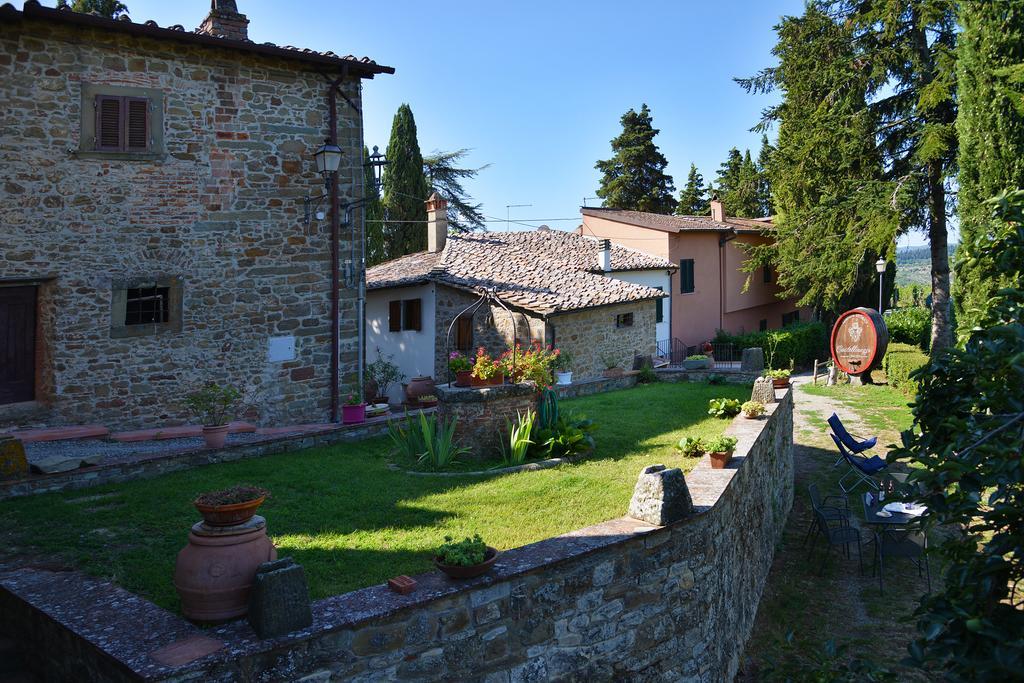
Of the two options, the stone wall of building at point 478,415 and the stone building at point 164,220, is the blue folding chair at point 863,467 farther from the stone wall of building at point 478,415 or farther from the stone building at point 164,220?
the stone building at point 164,220

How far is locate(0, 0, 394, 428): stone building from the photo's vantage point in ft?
32.2

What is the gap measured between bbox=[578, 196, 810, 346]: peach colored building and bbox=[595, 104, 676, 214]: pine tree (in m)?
8.87

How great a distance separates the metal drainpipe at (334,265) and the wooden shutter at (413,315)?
24.5ft

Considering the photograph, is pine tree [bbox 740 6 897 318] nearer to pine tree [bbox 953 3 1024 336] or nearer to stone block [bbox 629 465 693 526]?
pine tree [bbox 953 3 1024 336]

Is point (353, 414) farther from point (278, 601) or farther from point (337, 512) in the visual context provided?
point (278, 601)

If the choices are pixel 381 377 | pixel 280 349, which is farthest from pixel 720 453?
pixel 381 377

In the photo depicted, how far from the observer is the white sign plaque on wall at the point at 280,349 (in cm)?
1170

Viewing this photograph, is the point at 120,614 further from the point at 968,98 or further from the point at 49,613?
the point at 968,98

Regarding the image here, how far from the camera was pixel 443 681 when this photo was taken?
463 cm

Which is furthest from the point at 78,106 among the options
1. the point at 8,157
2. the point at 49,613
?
the point at 49,613

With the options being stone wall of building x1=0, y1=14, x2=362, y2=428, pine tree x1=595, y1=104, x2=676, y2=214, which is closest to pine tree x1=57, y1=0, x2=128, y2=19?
stone wall of building x1=0, y1=14, x2=362, y2=428

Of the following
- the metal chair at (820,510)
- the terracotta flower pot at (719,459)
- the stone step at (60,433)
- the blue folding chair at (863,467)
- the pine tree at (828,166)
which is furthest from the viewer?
the pine tree at (828,166)

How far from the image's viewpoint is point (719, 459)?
25.4 ft

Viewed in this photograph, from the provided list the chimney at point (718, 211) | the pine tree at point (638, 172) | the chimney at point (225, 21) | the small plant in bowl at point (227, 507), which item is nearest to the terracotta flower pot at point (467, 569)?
the small plant in bowl at point (227, 507)
